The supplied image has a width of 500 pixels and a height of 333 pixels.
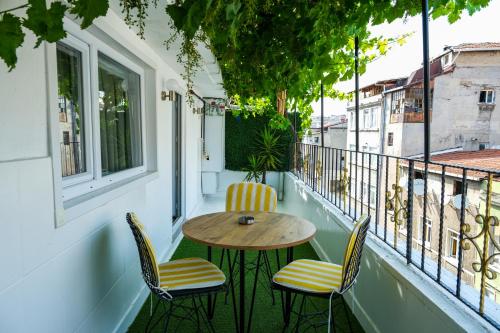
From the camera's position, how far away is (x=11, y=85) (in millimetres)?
1272

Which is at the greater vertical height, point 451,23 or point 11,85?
point 451,23

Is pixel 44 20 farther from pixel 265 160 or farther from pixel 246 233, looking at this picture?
pixel 265 160

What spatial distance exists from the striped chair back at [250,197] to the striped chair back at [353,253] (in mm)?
1532

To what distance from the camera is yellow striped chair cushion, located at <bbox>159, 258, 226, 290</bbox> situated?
80.7 inches

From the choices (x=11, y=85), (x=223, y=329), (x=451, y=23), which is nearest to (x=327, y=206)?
(x=223, y=329)

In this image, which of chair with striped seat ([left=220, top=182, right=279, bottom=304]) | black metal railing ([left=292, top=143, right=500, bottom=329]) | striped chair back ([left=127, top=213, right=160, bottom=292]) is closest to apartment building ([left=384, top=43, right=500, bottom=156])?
black metal railing ([left=292, top=143, right=500, bottom=329])

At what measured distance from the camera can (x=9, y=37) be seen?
0.75 m

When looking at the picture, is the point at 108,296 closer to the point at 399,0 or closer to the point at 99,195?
the point at 99,195

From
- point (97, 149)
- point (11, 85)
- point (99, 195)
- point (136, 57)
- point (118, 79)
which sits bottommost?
point (99, 195)

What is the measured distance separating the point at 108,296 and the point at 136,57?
1.98m

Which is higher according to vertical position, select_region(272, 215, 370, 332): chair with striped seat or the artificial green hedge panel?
Answer: the artificial green hedge panel

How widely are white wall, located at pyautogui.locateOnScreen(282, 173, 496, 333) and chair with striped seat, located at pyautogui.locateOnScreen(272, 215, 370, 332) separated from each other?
0.29 metres

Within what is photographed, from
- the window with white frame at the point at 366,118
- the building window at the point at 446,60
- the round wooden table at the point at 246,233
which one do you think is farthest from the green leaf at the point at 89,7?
the window with white frame at the point at 366,118

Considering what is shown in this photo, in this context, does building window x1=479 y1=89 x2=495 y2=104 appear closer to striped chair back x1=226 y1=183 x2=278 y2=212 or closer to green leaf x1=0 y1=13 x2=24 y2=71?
striped chair back x1=226 y1=183 x2=278 y2=212
